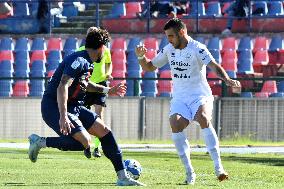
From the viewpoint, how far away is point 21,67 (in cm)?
3341

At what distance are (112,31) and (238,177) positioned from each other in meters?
19.7

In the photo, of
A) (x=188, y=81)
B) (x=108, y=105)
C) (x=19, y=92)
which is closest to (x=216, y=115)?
(x=108, y=105)

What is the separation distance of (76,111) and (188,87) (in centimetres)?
173

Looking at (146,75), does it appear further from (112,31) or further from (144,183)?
(144,183)

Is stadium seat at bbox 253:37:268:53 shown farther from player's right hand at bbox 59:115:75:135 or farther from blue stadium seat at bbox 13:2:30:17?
player's right hand at bbox 59:115:75:135

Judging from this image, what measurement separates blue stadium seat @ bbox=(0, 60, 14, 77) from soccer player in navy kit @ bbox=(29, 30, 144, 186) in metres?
19.4

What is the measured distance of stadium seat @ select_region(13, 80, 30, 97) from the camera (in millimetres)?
30641

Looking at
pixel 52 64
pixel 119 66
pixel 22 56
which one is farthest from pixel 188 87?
pixel 22 56

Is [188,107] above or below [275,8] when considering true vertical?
below

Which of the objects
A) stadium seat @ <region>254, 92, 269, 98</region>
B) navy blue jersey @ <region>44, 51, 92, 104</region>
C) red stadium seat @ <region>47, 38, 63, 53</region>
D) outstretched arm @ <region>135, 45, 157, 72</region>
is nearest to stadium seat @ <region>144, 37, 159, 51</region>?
red stadium seat @ <region>47, 38, 63, 53</region>

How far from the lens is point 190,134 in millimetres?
29422

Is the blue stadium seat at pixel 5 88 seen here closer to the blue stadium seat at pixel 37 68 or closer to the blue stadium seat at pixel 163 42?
the blue stadium seat at pixel 37 68

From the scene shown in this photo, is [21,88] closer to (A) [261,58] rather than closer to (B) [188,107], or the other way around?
(A) [261,58]

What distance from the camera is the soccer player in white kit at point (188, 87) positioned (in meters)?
14.5
